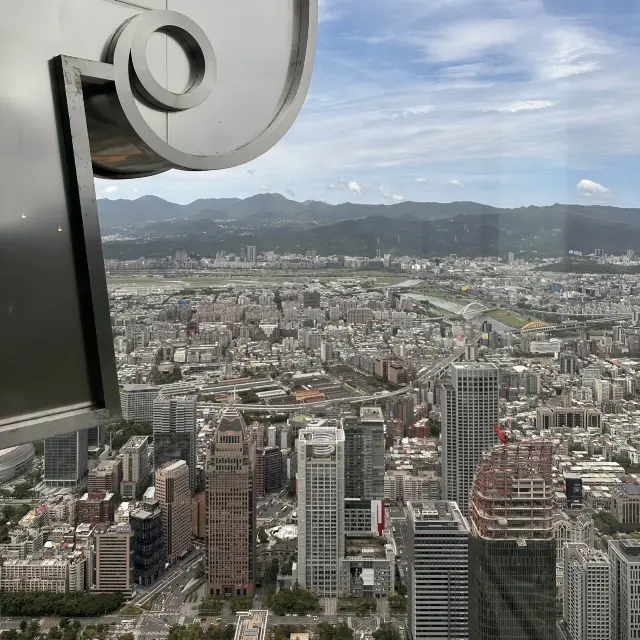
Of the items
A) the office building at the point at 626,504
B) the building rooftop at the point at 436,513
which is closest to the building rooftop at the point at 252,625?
the building rooftop at the point at 436,513

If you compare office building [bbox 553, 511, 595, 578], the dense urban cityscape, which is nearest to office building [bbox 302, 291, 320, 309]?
the dense urban cityscape

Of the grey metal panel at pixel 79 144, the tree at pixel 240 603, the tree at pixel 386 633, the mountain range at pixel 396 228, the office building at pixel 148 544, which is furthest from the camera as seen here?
the mountain range at pixel 396 228

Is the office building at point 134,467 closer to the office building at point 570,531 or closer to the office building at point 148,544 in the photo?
the office building at point 148,544

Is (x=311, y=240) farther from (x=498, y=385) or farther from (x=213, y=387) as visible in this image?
(x=498, y=385)

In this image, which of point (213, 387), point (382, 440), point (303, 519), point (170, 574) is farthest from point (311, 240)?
point (170, 574)

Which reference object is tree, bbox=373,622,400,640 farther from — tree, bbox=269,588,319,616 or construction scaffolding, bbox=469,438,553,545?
construction scaffolding, bbox=469,438,553,545
